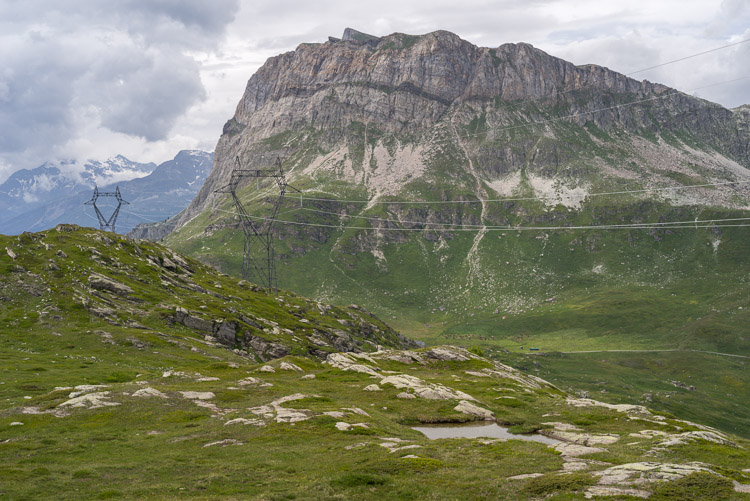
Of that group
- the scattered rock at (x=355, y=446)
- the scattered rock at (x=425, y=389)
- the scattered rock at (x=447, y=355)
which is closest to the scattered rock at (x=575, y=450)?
the scattered rock at (x=355, y=446)

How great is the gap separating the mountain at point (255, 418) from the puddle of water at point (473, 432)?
0.47 metres

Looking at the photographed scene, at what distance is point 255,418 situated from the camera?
59.4m

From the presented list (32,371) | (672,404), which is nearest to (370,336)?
(672,404)

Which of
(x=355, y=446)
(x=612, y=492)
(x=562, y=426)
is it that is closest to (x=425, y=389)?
(x=562, y=426)

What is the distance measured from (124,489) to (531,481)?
2933 cm

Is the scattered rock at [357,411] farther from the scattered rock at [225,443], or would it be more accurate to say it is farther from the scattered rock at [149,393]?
the scattered rock at [149,393]

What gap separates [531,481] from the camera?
36938 mm

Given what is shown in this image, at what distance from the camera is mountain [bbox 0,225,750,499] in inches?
1489

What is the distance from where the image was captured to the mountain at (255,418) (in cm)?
3781

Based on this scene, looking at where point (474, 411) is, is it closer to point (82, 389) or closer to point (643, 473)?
point (643, 473)

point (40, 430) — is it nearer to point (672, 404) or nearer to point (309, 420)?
point (309, 420)

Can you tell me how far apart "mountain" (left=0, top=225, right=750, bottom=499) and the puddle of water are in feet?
1.53

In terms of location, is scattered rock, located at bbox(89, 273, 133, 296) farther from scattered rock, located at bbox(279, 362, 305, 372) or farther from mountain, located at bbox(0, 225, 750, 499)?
scattered rock, located at bbox(279, 362, 305, 372)

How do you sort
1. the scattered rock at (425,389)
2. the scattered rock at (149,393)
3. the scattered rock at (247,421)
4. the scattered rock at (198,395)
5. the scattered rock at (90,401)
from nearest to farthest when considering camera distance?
the scattered rock at (247,421), the scattered rock at (90,401), the scattered rock at (149,393), the scattered rock at (198,395), the scattered rock at (425,389)
